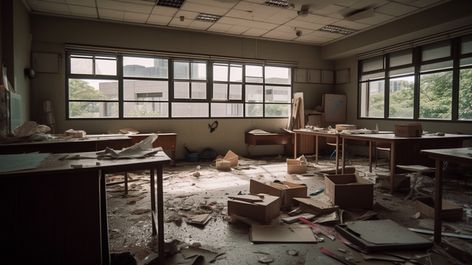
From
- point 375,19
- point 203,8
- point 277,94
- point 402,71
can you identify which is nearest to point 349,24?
point 375,19

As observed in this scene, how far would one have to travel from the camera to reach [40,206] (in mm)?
1710

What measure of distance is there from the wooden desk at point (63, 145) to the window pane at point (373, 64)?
6.31 meters

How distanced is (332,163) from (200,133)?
3188 mm

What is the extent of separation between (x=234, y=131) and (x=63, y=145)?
4.41m

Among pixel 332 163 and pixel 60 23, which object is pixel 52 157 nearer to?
pixel 60 23

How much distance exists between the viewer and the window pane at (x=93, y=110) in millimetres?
6004

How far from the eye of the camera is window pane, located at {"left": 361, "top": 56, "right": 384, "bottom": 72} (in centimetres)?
717

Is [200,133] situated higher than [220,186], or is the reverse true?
[200,133]

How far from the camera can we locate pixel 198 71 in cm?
698

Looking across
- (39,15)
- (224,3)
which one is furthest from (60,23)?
(224,3)

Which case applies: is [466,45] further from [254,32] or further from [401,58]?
[254,32]

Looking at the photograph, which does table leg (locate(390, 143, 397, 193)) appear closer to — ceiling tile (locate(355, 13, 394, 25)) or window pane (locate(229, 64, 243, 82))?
ceiling tile (locate(355, 13, 394, 25))

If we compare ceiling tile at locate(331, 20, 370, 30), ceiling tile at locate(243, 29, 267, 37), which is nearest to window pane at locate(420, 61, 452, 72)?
ceiling tile at locate(331, 20, 370, 30)

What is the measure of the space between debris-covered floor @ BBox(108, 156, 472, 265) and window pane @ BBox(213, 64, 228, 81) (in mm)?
2868
